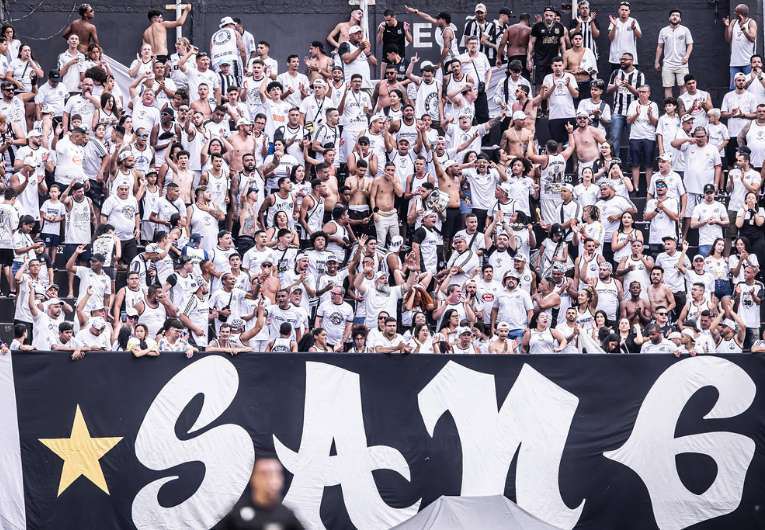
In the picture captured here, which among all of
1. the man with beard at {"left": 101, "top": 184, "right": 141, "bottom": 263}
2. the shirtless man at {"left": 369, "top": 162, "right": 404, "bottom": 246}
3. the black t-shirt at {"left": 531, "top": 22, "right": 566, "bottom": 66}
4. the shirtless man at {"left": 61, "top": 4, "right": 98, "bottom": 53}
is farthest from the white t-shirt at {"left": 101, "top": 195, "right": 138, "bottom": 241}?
the black t-shirt at {"left": 531, "top": 22, "right": 566, "bottom": 66}

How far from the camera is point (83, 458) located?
47.0 feet

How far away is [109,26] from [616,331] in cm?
1342

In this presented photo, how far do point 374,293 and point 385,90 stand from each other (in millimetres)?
5243

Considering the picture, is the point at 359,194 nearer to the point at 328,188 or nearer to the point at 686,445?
the point at 328,188

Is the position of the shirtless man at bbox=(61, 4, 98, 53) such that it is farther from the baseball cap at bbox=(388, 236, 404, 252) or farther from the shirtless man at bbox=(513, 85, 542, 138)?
the shirtless man at bbox=(513, 85, 542, 138)

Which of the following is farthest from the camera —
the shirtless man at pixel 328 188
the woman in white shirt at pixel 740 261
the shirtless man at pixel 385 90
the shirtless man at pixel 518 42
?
the shirtless man at pixel 518 42

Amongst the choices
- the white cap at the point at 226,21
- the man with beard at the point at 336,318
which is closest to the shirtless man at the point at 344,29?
the white cap at the point at 226,21

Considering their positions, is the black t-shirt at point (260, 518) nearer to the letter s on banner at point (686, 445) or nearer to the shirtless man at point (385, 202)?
the letter s on banner at point (686, 445)

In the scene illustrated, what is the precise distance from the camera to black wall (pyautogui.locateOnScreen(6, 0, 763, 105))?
25.9 meters

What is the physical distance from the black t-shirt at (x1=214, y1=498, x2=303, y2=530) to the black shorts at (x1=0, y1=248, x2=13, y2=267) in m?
12.1

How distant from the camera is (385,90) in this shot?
22516mm

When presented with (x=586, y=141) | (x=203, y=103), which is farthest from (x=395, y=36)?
(x=586, y=141)

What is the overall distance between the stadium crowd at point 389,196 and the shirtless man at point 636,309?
31 millimetres

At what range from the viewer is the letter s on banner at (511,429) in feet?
47.8
